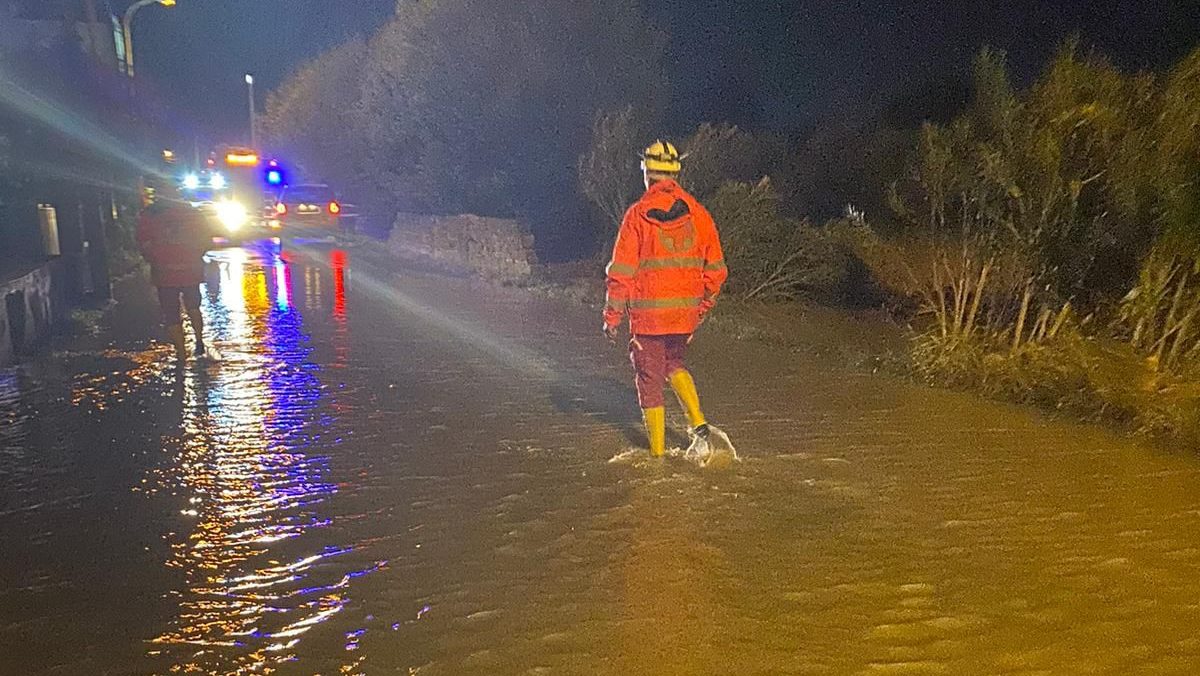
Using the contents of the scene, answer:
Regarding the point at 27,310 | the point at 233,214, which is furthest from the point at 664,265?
the point at 233,214

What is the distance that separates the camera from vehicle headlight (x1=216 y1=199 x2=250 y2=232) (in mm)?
30383

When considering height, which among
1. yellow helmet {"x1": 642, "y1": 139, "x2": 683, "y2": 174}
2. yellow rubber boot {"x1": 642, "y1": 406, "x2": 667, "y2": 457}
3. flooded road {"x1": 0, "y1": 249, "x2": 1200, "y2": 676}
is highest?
yellow helmet {"x1": 642, "y1": 139, "x2": 683, "y2": 174}

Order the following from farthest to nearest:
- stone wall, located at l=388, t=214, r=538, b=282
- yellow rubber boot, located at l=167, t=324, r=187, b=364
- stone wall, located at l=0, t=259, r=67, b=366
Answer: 1. stone wall, located at l=388, t=214, r=538, b=282
2. yellow rubber boot, located at l=167, t=324, r=187, b=364
3. stone wall, located at l=0, t=259, r=67, b=366

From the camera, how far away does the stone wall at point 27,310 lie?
392 inches

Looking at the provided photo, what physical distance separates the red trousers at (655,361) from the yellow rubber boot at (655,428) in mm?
41

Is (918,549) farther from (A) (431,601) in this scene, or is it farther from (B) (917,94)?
(B) (917,94)

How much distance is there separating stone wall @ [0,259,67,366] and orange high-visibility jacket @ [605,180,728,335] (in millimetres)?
6871

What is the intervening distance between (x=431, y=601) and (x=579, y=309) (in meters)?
9.75

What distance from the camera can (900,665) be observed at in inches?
146

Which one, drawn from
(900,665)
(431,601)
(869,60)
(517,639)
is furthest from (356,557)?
(869,60)

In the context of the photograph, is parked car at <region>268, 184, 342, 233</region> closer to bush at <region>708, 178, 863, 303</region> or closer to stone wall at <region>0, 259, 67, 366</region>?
stone wall at <region>0, 259, 67, 366</region>

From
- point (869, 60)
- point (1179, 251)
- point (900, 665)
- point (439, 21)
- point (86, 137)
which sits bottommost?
point (900, 665)

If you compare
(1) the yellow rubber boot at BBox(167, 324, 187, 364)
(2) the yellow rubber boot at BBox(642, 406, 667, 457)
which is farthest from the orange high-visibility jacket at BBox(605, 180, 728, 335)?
(1) the yellow rubber boot at BBox(167, 324, 187, 364)

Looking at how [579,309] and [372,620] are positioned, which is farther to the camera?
[579,309]
